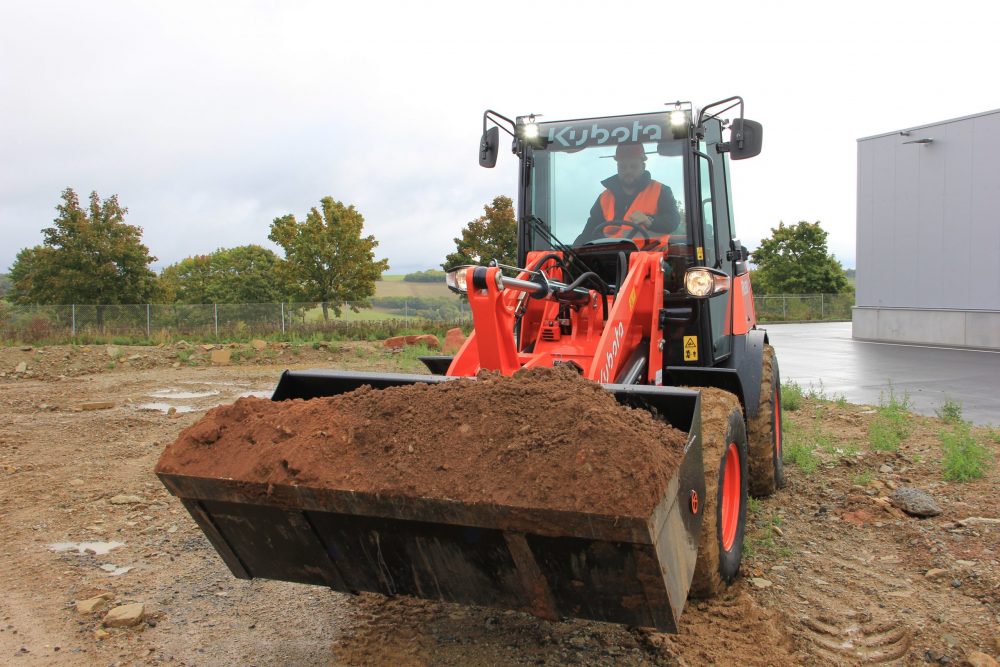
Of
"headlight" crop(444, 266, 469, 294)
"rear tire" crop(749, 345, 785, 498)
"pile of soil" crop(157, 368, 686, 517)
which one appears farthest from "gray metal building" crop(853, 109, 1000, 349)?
"pile of soil" crop(157, 368, 686, 517)

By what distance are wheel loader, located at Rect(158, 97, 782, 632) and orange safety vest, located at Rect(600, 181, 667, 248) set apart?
1 centimetres

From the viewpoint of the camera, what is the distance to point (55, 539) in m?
5.41

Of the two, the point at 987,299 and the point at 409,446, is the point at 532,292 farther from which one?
the point at 987,299

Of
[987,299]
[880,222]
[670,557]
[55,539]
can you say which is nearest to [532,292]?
[670,557]

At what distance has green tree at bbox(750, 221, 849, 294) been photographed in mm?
47156

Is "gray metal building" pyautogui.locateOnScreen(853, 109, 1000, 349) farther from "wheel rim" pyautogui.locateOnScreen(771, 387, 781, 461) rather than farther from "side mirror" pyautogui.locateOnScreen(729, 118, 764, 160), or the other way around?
"side mirror" pyautogui.locateOnScreen(729, 118, 764, 160)

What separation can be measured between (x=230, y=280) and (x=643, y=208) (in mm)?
46514

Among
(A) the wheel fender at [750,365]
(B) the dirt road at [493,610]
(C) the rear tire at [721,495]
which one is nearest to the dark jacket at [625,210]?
(A) the wheel fender at [750,365]

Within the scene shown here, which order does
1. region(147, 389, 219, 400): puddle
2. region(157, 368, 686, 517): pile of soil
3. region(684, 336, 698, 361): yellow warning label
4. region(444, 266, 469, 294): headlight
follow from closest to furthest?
region(157, 368, 686, 517): pile of soil < region(444, 266, 469, 294): headlight < region(684, 336, 698, 361): yellow warning label < region(147, 389, 219, 400): puddle

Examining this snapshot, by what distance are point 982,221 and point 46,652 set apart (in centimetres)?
2325

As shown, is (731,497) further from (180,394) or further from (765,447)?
(180,394)

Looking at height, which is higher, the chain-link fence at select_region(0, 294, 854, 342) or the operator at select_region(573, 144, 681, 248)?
the operator at select_region(573, 144, 681, 248)

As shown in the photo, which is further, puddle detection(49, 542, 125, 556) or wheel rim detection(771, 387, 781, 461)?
wheel rim detection(771, 387, 781, 461)

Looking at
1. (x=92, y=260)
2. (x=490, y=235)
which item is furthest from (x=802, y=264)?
(x=92, y=260)
